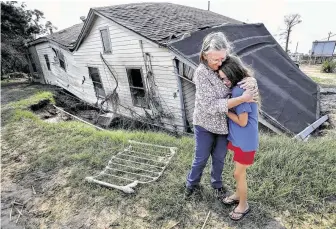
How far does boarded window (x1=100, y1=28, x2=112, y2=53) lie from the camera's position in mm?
8375

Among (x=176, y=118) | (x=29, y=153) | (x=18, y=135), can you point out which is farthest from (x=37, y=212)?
(x=176, y=118)

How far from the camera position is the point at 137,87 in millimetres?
8211

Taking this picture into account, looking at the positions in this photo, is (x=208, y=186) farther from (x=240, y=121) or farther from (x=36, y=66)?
(x=36, y=66)

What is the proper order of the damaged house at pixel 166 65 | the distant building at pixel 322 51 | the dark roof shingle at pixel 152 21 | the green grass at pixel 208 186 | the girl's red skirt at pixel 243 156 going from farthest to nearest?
the distant building at pixel 322 51, the dark roof shingle at pixel 152 21, the damaged house at pixel 166 65, the green grass at pixel 208 186, the girl's red skirt at pixel 243 156

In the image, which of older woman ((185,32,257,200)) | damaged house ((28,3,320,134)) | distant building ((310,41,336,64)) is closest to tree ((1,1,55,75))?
damaged house ((28,3,320,134))

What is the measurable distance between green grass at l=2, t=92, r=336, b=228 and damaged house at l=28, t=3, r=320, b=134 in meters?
2.14

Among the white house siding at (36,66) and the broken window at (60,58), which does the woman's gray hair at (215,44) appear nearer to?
the broken window at (60,58)

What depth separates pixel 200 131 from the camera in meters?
2.34

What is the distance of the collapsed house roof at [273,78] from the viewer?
5512 mm

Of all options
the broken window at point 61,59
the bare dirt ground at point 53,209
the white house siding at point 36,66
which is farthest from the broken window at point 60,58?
the bare dirt ground at point 53,209

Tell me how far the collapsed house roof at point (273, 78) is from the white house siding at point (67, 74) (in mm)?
6876

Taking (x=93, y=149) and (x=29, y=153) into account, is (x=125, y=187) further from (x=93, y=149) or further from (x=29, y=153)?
(x=29, y=153)

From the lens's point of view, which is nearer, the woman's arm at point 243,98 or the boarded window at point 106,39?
the woman's arm at point 243,98

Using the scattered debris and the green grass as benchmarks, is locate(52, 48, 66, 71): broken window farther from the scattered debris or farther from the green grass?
the scattered debris
